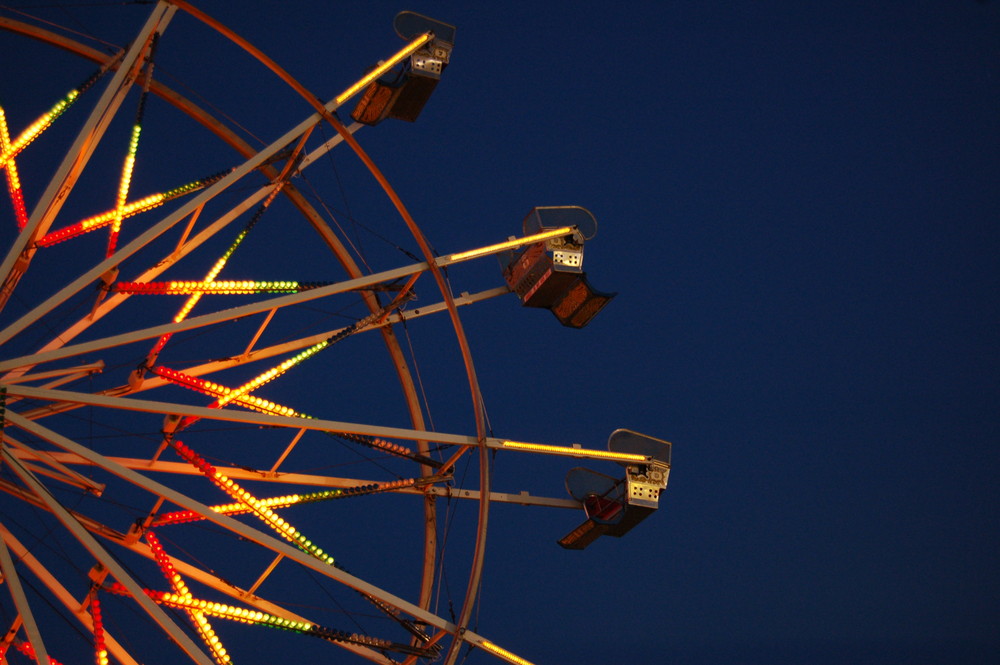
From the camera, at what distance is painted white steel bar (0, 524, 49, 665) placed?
8812 mm

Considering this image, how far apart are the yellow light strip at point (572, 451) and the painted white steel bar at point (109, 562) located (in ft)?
14.6

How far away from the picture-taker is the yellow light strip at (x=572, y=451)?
1236 centimetres

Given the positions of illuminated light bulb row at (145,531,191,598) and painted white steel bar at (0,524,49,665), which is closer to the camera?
painted white steel bar at (0,524,49,665)

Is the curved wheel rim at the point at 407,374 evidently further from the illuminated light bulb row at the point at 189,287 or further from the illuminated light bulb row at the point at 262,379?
the illuminated light bulb row at the point at 189,287

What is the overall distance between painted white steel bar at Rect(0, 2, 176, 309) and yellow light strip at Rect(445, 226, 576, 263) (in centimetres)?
424

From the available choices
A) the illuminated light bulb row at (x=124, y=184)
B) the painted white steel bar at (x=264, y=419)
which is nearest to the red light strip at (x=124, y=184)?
the illuminated light bulb row at (x=124, y=184)

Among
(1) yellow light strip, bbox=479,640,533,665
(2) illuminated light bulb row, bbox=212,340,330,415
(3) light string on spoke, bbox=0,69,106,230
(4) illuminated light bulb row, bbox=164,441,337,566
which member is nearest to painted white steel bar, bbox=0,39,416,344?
(3) light string on spoke, bbox=0,69,106,230

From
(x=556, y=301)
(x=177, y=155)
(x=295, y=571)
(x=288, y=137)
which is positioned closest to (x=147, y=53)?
(x=288, y=137)

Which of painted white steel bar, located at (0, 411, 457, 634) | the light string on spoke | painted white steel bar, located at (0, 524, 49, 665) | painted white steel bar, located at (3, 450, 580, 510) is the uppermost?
the light string on spoke

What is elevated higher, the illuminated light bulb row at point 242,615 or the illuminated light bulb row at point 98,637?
the illuminated light bulb row at point 242,615

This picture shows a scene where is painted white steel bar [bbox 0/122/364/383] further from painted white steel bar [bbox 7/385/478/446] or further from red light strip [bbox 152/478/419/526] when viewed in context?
red light strip [bbox 152/478/419/526]

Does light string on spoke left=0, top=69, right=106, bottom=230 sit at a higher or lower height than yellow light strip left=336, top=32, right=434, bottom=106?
lower

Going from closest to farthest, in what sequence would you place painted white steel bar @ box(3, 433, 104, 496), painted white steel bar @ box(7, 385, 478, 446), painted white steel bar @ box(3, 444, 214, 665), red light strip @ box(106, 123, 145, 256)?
painted white steel bar @ box(3, 444, 214, 665) < painted white steel bar @ box(7, 385, 478, 446) < painted white steel bar @ box(3, 433, 104, 496) < red light strip @ box(106, 123, 145, 256)

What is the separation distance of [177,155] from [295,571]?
385 inches
